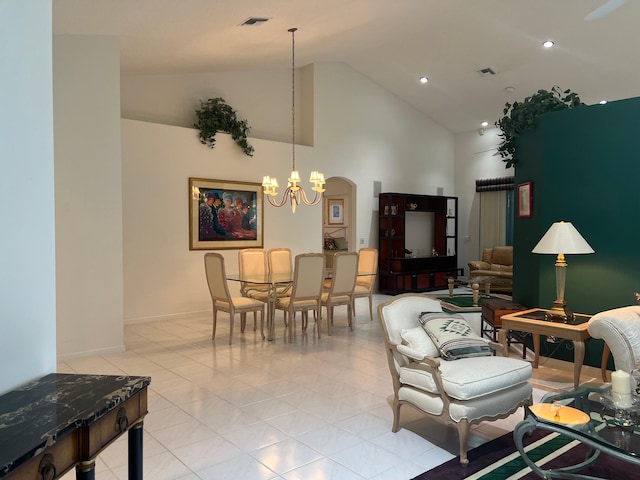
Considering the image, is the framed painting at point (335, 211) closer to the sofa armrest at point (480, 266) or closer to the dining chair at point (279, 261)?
the sofa armrest at point (480, 266)

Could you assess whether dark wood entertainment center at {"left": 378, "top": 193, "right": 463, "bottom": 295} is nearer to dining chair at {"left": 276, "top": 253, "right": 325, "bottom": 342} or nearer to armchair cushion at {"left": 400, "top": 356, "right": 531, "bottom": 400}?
dining chair at {"left": 276, "top": 253, "right": 325, "bottom": 342}

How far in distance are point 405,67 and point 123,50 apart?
204 inches

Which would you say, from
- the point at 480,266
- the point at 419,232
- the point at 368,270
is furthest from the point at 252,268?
the point at 480,266

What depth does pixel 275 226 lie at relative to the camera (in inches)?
320

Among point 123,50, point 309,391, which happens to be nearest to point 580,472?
point 309,391

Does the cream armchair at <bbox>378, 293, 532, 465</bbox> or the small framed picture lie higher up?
the small framed picture

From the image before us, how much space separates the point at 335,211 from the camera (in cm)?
1031

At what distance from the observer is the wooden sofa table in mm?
3584

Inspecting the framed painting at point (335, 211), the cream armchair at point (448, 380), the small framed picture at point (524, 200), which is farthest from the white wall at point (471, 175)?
the cream armchair at point (448, 380)

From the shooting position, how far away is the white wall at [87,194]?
15.6 feet

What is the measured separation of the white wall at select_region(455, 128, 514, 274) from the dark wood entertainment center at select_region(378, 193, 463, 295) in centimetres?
30

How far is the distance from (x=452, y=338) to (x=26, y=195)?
2511 millimetres

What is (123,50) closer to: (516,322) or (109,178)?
(109,178)

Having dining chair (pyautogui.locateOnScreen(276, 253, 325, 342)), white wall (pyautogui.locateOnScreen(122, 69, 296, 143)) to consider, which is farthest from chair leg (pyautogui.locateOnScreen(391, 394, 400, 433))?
white wall (pyautogui.locateOnScreen(122, 69, 296, 143))
